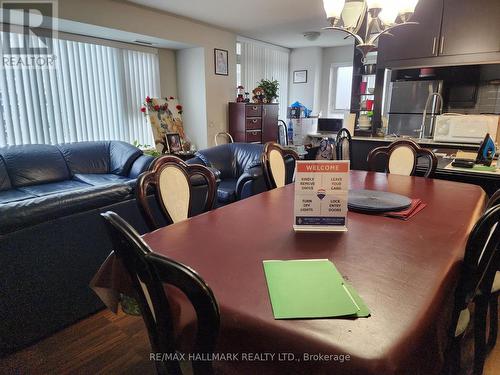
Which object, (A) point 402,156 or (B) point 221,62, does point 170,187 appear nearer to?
(A) point 402,156

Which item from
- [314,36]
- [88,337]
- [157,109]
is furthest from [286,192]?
[314,36]

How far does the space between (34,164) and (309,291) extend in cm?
377

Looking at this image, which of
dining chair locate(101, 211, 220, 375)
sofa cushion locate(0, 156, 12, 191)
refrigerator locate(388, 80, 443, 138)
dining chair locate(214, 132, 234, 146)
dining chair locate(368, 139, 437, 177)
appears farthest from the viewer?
dining chair locate(214, 132, 234, 146)

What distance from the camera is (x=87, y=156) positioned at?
4.03m

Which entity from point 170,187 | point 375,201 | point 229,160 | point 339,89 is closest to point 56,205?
point 170,187

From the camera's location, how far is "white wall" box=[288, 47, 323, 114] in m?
6.76

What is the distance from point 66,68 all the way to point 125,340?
362 cm

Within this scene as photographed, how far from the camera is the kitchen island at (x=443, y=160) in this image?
2.28 m

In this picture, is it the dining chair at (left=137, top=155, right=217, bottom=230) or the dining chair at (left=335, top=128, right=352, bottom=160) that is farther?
the dining chair at (left=335, top=128, right=352, bottom=160)

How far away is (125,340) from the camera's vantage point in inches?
68.4

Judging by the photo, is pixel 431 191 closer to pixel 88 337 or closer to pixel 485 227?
pixel 485 227

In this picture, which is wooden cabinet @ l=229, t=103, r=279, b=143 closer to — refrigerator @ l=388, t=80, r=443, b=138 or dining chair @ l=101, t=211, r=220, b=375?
refrigerator @ l=388, t=80, r=443, b=138

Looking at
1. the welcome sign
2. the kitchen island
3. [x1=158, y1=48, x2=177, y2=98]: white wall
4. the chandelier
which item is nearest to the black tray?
the welcome sign

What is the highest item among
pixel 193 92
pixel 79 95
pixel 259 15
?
pixel 259 15
